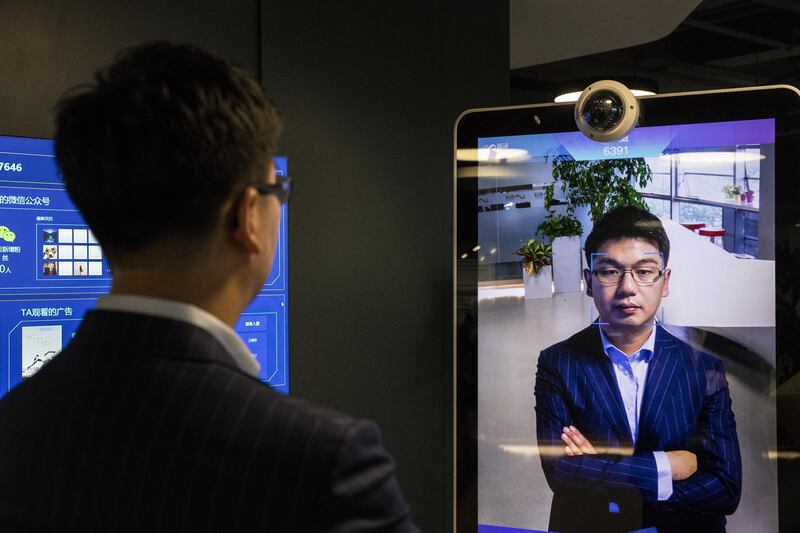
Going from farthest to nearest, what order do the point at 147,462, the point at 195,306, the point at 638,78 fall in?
the point at 638,78
the point at 195,306
the point at 147,462

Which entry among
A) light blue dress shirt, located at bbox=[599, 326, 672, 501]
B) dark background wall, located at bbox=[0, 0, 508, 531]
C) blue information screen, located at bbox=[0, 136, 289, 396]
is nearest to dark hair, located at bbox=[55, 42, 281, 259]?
blue information screen, located at bbox=[0, 136, 289, 396]

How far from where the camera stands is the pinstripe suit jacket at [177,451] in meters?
0.65

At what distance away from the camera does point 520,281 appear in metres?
1.91

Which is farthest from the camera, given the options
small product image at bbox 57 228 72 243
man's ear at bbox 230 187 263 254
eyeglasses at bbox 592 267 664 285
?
small product image at bbox 57 228 72 243

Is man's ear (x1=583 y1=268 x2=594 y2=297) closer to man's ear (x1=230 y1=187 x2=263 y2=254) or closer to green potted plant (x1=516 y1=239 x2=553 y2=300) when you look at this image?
green potted plant (x1=516 y1=239 x2=553 y2=300)

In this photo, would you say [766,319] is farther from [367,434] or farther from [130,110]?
[130,110]

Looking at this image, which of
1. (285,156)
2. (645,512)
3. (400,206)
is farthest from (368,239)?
(645,512)

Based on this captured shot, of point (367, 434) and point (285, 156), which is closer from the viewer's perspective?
point (367, 434)

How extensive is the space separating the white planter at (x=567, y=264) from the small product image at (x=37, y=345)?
48.7 inches

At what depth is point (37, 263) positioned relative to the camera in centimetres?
187

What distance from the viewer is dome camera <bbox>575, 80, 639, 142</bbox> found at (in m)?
1.79

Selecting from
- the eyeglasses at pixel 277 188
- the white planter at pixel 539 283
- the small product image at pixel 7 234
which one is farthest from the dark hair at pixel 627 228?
the small product image at pixel 7 234

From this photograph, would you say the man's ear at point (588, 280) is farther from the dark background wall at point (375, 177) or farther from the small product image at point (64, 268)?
the small product image at point (64, 268)

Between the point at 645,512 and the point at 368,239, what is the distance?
115cm
